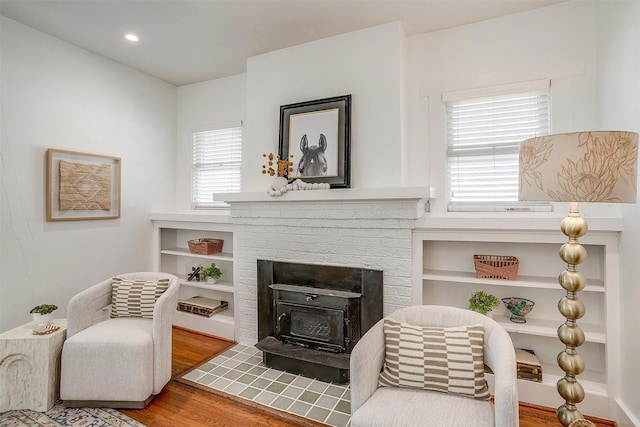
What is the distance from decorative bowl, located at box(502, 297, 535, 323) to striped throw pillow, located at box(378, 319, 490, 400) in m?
0.85

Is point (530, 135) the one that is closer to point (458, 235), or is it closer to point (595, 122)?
point (595, 122)

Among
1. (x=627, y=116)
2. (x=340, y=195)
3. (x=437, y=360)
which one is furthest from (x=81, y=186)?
(x=627, y=116)

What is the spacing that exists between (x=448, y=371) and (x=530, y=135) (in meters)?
1.91

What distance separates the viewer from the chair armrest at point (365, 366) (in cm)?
154

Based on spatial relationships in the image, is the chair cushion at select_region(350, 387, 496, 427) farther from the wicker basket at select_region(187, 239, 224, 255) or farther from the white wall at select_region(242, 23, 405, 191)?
the wicker basket at select_region(187, 239, 224, 255)

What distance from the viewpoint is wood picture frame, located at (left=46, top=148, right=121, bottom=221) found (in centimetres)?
289

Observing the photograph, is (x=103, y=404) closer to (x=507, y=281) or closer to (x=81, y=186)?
(x=81, y=186)

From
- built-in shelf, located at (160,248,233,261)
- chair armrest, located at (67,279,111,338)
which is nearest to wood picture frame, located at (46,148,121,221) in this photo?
built-in shelf, located at (160,248,233,261)

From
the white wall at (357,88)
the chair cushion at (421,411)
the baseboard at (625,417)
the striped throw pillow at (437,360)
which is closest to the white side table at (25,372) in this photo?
the white wall at (357,88)

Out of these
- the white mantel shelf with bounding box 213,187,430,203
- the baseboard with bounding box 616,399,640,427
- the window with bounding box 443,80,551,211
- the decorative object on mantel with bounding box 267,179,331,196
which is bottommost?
the baseboard with bounding box 616,399,640,427

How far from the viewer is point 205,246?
351cm


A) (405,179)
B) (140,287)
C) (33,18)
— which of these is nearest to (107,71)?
(33,18)

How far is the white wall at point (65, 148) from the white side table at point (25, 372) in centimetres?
69

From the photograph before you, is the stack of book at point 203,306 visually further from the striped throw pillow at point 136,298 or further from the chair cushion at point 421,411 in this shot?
the chair cushion at point 421,411
